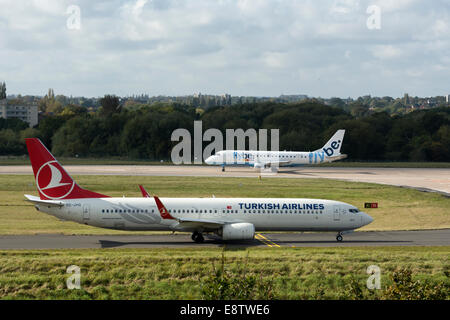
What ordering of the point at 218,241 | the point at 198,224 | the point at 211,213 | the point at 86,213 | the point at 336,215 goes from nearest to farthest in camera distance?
the point at 86,213
the point at 198,224
the point at 211,213
the point at 218,241
the point at 336,215

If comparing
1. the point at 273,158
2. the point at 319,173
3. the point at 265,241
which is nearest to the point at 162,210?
the point at 265,241

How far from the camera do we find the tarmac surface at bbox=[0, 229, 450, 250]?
133 feet

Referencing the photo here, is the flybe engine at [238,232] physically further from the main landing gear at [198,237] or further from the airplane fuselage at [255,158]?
the airplane fuselage at [255,158]

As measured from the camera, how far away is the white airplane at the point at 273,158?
103625 millimetres

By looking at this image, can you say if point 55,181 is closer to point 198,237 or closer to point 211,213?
point 198,237

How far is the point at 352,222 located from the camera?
44469 mm

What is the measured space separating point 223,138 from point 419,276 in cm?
11934

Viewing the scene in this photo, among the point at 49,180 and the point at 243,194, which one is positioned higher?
the point at 49,180

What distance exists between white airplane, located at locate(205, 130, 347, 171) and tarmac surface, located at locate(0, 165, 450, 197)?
151cm

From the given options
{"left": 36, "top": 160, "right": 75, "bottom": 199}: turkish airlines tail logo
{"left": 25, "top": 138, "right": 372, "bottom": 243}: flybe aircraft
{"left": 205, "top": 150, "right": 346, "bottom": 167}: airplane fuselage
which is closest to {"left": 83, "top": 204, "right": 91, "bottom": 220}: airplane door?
{"left": 25, "top": 138, "right": 372, "bottom": 243}: flybe aircraft

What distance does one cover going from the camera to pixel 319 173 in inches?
3969

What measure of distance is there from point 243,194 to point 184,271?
4127cm

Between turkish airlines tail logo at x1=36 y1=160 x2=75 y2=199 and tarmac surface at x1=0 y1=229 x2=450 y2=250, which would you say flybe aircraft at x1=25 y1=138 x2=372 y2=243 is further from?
tarmac surface at x1=0 y1=229 x2=450 y2=250
